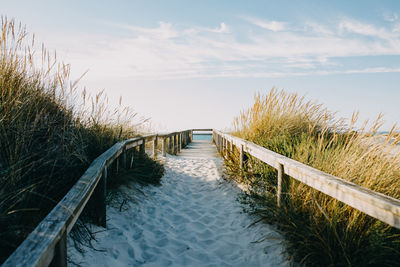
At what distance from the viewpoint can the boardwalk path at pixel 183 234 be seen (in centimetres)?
266

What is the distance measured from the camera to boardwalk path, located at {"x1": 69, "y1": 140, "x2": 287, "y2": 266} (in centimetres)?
266

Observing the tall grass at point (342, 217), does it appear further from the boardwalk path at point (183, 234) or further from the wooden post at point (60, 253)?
the wooden post at point (60, 253)

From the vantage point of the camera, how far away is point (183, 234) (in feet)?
10.9

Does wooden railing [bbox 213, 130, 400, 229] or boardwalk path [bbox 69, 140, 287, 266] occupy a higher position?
wooden railing [bbox 213, 130, 400, 229]

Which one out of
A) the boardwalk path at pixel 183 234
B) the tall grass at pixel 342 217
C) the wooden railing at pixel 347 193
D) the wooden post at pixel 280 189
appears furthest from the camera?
the wooden post at pixel 280 189

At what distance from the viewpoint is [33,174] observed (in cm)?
235

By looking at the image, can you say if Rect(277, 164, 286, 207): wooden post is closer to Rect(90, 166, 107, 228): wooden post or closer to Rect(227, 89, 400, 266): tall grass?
Rect(227, 89, 400, 266): tall grass

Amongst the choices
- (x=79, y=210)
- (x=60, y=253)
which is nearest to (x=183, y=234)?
(x=79, y=210)

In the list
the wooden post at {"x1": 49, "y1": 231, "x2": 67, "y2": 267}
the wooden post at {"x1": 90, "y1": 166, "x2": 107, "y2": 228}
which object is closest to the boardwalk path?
the wooden post at {"x1": 90, "y1": 166, "x2": 107, "y2": 228}

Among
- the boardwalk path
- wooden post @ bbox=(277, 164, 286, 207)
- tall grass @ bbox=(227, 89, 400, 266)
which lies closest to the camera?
tall grass @ bbox=(227, 89, 400, 266)

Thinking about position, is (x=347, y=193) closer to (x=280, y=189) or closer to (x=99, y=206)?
(x=280, y=189)

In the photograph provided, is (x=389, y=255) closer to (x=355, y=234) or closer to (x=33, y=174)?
(x=355, y=234)

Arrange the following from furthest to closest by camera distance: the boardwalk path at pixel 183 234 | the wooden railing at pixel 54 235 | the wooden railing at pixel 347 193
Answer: the boardwalk path at pixel 183 234 → the wooden railing at pixel 347 193 → the wooden railing at pixel 54 235

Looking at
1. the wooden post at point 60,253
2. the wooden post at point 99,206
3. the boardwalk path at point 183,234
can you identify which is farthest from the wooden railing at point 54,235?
the boardwalk path at point 183,234
